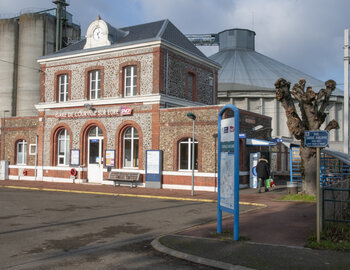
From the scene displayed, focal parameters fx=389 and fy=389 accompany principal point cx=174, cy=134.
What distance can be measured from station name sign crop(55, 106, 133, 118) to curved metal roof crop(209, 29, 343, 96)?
21.6 meters

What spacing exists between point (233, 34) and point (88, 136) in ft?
128

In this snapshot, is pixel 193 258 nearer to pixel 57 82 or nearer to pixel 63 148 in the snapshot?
pixel 63 148

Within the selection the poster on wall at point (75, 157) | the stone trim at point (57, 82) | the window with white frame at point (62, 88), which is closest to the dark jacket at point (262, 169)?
the poster on wall at point (75, 157)

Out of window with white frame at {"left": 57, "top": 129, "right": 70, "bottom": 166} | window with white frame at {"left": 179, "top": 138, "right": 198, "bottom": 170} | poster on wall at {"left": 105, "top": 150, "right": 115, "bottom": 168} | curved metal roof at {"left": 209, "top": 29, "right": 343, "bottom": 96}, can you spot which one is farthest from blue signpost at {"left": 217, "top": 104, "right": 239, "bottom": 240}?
curved metal roof at {"left": 209, "top": 29, "right": 343, "bottom": 96}

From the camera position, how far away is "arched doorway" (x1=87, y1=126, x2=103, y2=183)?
23.8m

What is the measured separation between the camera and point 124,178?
22000 mm

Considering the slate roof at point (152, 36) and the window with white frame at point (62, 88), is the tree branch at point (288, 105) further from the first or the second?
the window with white frame at point (62, 88)

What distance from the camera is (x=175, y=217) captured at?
11.8 metres

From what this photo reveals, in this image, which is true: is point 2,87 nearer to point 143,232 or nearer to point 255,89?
point 255,89

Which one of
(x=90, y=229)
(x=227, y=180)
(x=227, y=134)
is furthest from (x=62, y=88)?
(x=227, y=180)

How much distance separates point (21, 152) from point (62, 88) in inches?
242

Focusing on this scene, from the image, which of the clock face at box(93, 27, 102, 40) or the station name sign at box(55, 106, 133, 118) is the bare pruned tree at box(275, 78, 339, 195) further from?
the clock face at box(93, 27, 102, 40)

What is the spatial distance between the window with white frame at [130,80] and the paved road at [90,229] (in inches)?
314

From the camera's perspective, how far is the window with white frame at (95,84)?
78.3 feet
